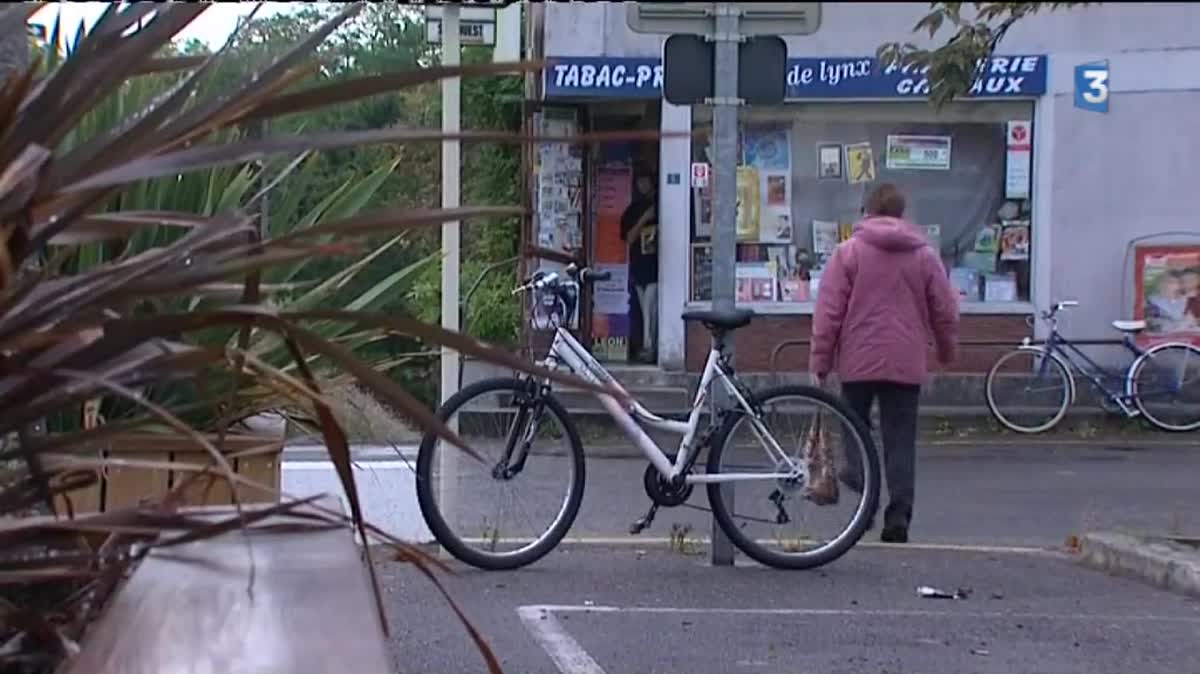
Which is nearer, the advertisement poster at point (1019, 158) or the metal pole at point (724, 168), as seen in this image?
the metal pole at point (724, 168)

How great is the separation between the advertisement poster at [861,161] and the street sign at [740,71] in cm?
900

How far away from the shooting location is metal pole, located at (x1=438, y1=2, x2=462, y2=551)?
725 cm

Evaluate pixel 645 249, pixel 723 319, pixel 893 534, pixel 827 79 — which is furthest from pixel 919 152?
pixel 723 319

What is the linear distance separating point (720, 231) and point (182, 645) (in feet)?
18.0

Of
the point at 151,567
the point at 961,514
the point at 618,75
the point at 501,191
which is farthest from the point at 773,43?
the point at 501,191

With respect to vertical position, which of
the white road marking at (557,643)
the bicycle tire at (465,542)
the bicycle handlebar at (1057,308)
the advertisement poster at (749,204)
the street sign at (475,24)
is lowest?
the white road marking at (557,643)

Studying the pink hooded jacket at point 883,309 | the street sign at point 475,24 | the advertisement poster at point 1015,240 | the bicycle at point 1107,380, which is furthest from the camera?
the advertisement poster at point 1015,240

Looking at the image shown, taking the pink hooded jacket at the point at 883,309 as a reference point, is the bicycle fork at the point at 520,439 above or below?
below

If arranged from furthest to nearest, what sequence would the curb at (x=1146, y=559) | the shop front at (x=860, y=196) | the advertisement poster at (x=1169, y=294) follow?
the shop front at (x=860, y=196), the advertisement poster at (x=1169, y=294), the curb at (x=1146, y=559)

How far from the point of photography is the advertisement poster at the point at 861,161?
1608cm

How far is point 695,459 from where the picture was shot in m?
7.07

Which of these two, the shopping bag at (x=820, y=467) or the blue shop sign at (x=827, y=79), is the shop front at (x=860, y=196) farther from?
the shopping bag at (x=820, y=467)

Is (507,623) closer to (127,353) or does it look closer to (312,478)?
(312,478)

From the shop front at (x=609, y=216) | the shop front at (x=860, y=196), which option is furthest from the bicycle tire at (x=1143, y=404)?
the shop front at (x=609, y=216)
